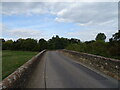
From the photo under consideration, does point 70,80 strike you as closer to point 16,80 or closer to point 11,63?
point 16,80

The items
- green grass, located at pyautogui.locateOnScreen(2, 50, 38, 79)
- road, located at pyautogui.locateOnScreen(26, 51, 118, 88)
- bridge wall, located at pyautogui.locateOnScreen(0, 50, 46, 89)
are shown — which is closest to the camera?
bridge wall, located at pyautogui.locateOnScreen(0, 50, 46, 89)

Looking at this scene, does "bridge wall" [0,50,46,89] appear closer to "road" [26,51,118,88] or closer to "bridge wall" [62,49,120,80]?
"road" [26,51,118,88]

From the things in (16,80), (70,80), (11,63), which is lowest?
(11,63)

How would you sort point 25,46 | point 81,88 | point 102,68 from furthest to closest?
point 25,46, point 102,68, point 81,88

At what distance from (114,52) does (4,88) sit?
10884 millimetres

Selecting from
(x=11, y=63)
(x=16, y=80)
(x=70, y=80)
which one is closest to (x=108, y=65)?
(x=70, y=80)

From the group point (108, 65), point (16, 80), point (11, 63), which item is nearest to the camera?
point (16, 80)

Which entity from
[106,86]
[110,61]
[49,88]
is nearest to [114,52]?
[110,61]

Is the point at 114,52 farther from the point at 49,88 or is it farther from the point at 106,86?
the point at 49,88

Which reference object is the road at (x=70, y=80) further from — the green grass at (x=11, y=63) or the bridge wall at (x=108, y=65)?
the green grass at (x=11, y=63)

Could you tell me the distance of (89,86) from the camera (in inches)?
239

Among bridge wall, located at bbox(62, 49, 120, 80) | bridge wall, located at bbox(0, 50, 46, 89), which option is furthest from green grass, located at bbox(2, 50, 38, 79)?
bridge wall, located at bbox(62, 49, 120, 80)

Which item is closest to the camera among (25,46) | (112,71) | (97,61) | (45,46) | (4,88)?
(4,88)

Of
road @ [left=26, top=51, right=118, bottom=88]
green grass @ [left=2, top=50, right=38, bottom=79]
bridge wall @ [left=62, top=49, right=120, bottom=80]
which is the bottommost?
green grass @ [left=2, top=50, right=38, bottom=79]
